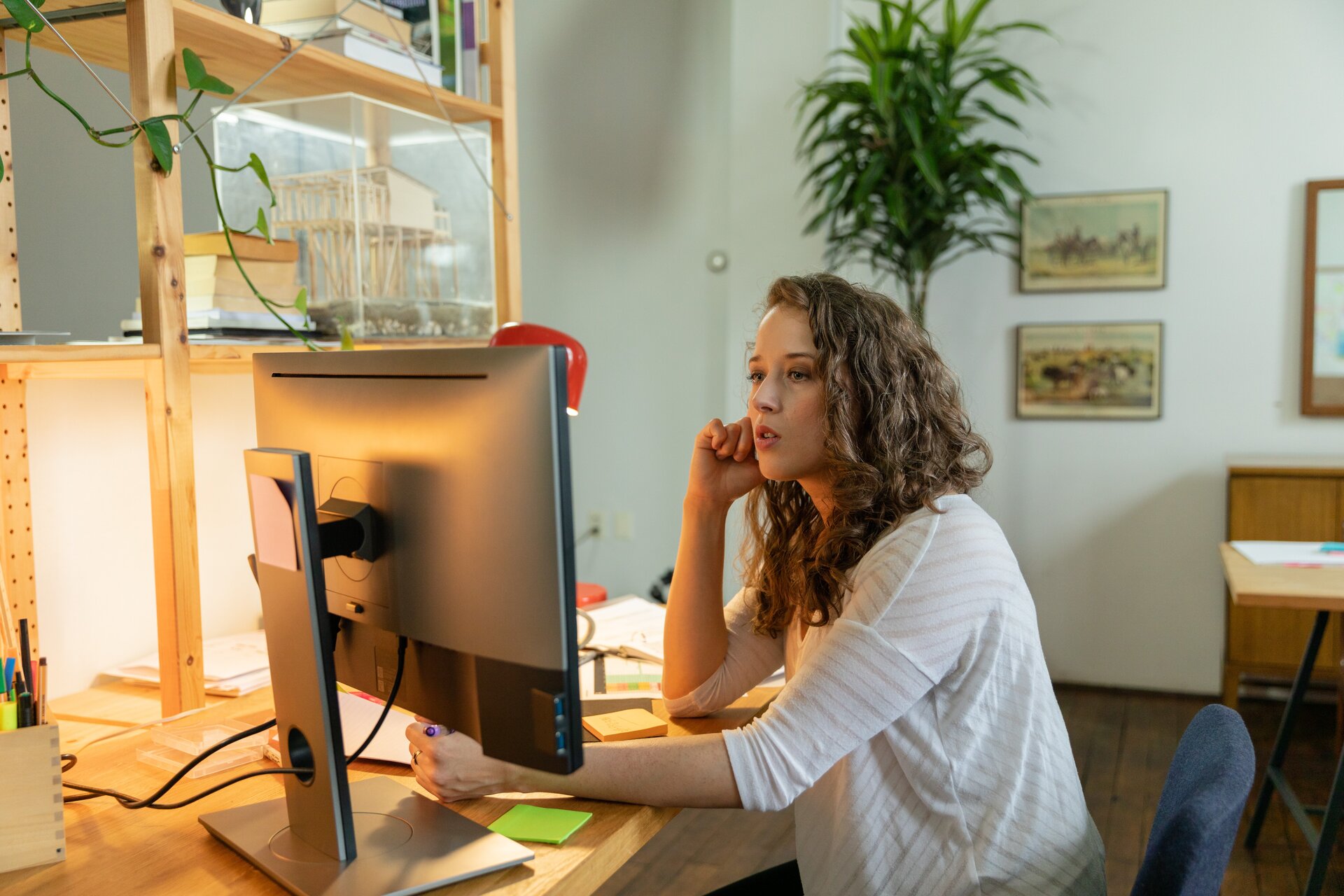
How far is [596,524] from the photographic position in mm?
4578

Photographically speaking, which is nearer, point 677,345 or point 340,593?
point 340,593

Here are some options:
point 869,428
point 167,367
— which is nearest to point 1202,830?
point 869,428

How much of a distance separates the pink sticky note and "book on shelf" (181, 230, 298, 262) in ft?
2.55

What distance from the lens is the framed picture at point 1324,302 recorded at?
3.68 metres

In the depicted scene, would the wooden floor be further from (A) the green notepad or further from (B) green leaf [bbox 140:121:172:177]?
(B) green leaf [bbox 140:121:172:177]

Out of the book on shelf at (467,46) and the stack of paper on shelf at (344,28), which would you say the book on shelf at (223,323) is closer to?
the stack of paper on shelf at (344,28)

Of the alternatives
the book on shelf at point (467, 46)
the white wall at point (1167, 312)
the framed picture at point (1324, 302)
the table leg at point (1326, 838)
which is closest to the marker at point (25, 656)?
the book on shelf at point (467, 46)

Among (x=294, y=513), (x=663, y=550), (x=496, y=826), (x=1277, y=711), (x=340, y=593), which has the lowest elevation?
(x=1277, y=711)

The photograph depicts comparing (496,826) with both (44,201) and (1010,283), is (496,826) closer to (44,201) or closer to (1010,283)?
(44,201)

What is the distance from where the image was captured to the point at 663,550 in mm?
4465

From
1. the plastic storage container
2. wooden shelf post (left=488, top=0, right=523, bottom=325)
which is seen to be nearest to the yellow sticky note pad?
the plastic storage container

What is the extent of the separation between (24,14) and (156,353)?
43cm

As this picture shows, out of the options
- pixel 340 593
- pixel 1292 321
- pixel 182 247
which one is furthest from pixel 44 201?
pixel 1292 321

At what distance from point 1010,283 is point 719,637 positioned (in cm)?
295
